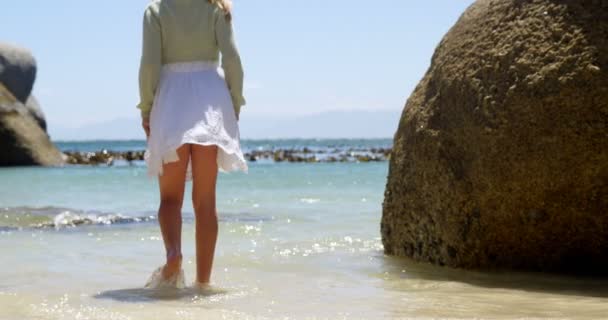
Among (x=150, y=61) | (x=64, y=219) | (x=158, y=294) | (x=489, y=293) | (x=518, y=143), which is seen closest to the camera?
(x=158, y=294)

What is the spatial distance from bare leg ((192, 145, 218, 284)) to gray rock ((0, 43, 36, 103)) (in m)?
33.3

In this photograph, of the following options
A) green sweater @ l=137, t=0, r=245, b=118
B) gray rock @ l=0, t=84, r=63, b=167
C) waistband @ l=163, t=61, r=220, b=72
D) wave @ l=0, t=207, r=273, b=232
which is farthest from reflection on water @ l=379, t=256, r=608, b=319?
gray rock @ l=0, t=84, r=63, b=167

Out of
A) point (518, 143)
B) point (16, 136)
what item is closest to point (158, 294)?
point (518, 143)

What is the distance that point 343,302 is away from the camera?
508cm

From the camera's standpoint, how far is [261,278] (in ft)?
20.4

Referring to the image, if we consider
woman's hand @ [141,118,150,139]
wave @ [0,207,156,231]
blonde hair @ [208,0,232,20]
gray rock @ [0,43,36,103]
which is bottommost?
wave @ [0,207,156,231]

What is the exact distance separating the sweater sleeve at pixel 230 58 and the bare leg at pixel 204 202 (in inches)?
13.4

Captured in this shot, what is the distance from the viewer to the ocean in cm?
472

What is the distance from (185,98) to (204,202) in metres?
0.63

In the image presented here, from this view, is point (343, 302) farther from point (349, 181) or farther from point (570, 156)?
point (349, 181)

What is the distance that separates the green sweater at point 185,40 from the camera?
531 centimetres

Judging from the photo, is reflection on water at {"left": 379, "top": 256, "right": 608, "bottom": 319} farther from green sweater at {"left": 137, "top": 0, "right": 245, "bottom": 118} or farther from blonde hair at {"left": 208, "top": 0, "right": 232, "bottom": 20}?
blonde hair at {"left": 208, "top": 0, "right": 232, "bottom": 20}

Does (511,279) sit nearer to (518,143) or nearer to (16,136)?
(518,143)

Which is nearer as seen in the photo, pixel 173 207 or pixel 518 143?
pixel 173 207
